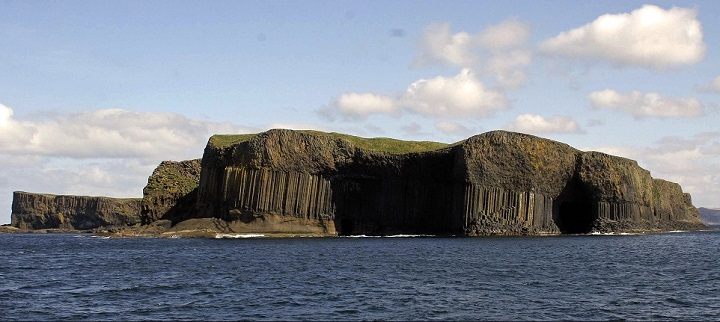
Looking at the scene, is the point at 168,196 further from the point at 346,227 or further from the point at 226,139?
the point at 346,227

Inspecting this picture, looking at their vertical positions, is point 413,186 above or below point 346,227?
above

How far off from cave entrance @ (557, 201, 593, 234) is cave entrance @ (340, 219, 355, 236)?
102 ft

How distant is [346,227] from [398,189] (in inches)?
380

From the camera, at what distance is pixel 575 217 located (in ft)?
388

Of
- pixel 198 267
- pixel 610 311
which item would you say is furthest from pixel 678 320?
pixel 198 267

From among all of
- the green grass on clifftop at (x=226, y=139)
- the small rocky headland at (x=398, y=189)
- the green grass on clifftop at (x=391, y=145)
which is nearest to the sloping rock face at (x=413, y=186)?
the small rocky headland at (x=398, y=189)

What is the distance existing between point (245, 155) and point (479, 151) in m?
32.7

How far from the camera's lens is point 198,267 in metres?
53.5

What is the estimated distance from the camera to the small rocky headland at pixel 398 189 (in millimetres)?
104688

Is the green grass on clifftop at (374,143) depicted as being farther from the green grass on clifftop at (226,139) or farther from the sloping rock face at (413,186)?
the sloping rock face at (413,186)

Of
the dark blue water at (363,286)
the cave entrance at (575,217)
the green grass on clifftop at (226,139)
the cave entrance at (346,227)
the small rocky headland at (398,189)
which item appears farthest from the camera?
the cave entrance at (575,217)

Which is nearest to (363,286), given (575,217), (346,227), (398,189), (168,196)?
(398,189)

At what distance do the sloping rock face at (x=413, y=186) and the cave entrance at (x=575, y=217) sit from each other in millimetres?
212

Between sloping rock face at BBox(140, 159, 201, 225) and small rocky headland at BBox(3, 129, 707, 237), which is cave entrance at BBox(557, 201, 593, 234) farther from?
sloping rock face at BBox(140, 159, 201, 225)
